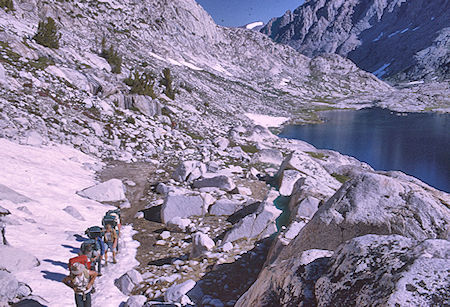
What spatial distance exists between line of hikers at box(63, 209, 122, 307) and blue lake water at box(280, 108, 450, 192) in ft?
121

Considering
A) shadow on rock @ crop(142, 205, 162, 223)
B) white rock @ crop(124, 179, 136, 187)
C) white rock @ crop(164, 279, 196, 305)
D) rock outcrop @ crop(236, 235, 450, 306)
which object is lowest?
shadow on rock @ crop(142, 205, 162, 223)

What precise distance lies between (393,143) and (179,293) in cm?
5636

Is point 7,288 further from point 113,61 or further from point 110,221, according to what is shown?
point 113,61

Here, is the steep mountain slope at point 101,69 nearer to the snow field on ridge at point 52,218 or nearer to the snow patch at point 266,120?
the snow field on ridge at point 52,218

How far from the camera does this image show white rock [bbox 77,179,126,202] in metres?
13.0

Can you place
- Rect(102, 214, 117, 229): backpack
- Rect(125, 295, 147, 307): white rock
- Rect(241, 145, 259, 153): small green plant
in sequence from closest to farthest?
Rect(125, 295, 147, 307): white rock < Rect(102, 214, 117, 229): backpack < Rect(241, 145, 259, 153): small green plant

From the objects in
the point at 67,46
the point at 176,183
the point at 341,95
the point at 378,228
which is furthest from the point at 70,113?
the point at 341,95

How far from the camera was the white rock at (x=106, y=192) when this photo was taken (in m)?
13.0

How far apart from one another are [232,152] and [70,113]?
13047 mm

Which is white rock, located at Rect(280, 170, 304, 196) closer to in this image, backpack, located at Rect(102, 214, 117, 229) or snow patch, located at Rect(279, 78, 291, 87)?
backpack, located at Rect(102, 214, 117, 229)

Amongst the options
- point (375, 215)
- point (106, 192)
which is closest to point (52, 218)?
Result: point (106, 192)

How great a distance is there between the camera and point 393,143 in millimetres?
52188

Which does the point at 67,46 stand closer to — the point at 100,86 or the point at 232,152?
the point at 100,86

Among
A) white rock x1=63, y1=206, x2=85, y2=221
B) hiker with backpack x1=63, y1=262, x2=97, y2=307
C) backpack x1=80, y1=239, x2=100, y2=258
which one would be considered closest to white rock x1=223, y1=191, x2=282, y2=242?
backpack x1=80, y1=239, x2=100, y2=258
